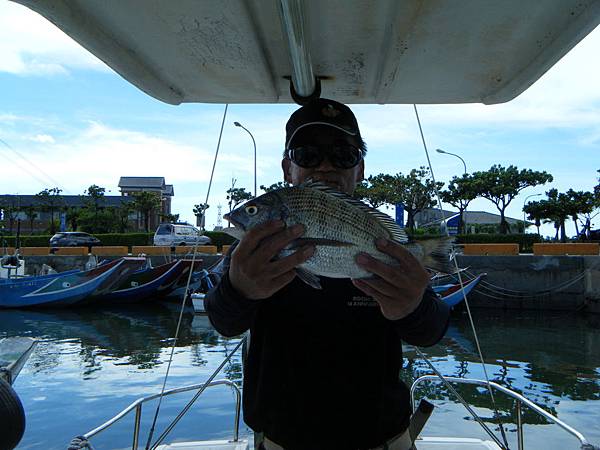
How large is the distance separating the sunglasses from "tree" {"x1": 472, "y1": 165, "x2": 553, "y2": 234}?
5501 centimetres


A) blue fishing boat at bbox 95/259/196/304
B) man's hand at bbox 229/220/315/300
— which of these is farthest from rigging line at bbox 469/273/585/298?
man's hand at bbox 229/220/315/300

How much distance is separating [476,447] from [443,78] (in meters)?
2.77

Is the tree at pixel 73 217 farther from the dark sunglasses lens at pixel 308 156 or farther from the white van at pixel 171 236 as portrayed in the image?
the dark sunglasses lens at pixel 308 156

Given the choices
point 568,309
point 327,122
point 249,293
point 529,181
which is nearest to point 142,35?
point 327,122

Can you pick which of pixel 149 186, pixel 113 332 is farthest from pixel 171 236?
pixel 149 186

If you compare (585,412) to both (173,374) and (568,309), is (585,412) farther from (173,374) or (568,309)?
(568,309)

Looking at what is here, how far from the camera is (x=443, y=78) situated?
10.6 ft

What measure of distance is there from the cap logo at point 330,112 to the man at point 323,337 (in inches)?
31.4

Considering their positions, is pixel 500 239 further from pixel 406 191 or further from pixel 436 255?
pixel 436 255

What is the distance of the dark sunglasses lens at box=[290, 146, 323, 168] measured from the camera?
7.69 feet

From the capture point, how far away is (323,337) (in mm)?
2068

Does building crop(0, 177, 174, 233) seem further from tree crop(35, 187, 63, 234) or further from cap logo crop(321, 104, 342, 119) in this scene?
cap logo crop(321, 104, 342, 119)

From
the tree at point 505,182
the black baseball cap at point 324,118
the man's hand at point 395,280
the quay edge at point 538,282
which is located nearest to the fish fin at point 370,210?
the man's hand at point 395,280

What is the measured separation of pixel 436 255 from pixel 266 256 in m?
0.71
